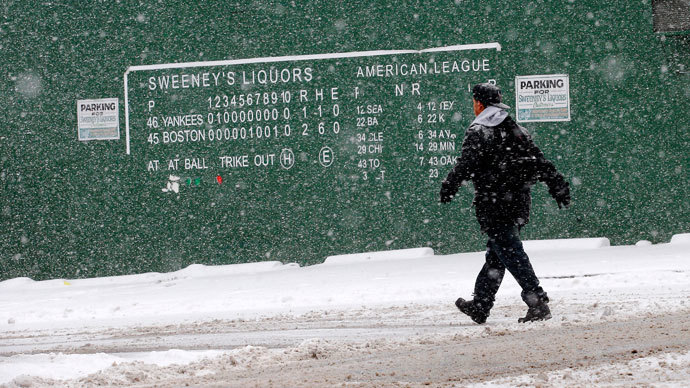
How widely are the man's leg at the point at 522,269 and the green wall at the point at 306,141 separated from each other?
543 cm

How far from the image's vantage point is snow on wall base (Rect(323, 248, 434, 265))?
39.2ft

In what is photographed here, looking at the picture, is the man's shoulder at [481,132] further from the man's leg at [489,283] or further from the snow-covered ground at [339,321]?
the snow-covered ground at [339,321]

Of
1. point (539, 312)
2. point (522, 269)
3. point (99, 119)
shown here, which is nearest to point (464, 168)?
point (522, 269)

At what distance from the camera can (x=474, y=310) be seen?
6.78 meters

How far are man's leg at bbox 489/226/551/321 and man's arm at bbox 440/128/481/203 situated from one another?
0.47 metres

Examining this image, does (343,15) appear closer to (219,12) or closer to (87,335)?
(219,12)

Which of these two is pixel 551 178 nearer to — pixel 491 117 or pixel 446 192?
pixel 491 117

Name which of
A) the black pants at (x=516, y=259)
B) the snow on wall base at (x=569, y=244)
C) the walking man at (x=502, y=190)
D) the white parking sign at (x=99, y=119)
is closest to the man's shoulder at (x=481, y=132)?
the walking man at (x=502, y=190)

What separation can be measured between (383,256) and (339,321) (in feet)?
14.7

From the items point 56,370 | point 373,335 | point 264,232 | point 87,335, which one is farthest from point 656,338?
point 264,232

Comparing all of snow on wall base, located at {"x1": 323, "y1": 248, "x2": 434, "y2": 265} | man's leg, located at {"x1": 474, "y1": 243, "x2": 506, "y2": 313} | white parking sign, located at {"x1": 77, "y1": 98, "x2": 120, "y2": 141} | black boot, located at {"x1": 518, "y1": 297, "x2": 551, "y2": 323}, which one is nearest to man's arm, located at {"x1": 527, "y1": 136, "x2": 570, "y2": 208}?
man's leg, located at {"x1": 474, "y1": 243, "x2": 506, "y2": 313}

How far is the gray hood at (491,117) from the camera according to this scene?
22.2 ft

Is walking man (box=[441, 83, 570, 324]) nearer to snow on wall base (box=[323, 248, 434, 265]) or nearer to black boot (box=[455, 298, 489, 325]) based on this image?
black boot (box=[455, 298, 489, 325])

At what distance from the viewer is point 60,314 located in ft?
31.9
